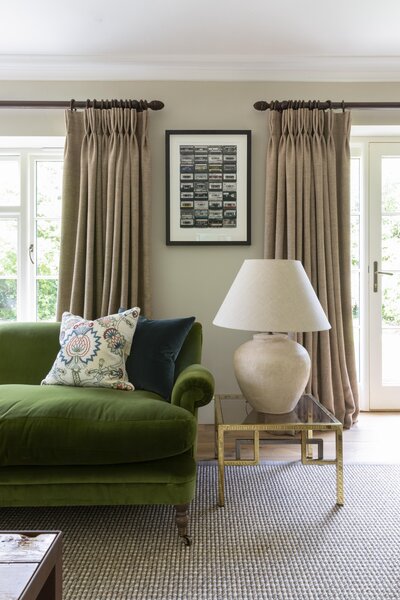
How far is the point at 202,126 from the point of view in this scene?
300 cm

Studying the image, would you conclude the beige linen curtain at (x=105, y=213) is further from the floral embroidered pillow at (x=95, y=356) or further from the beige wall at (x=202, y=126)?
the floral embroidered pillow at (x=95, y=356)

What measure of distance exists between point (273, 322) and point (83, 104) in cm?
202

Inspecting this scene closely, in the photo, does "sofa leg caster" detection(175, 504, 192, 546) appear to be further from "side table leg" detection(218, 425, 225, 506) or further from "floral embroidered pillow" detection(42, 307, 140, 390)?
"floral embroidered pillow" detection(42, 307, 140, 390)

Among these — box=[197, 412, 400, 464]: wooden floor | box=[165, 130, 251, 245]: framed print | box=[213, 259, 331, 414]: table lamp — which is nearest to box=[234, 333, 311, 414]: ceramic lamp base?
box=[213, 259, 331, 414]: table lamp

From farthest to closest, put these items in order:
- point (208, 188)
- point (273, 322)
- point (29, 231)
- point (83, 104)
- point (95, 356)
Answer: point (29, 231) → point (208, 188) → point (83, 104) → point (95, 356) → point (273, 322)

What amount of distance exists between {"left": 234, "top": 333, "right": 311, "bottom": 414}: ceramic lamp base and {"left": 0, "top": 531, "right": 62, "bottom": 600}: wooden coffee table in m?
1.16

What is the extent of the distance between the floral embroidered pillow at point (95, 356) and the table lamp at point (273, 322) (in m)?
0.52

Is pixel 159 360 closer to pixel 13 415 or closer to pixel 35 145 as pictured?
pixel 13 415

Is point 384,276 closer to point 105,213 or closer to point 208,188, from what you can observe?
point 208,188

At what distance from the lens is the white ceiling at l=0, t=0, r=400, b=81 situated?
238cm

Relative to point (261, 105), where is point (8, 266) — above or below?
below

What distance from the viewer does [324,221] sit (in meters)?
2.90

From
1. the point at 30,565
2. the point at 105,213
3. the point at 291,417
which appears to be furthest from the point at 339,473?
the point at 105,213

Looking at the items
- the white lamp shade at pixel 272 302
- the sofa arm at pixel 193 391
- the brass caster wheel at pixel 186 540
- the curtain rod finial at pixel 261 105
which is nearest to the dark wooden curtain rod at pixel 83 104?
the curtain rod finial at pixel 261 105
